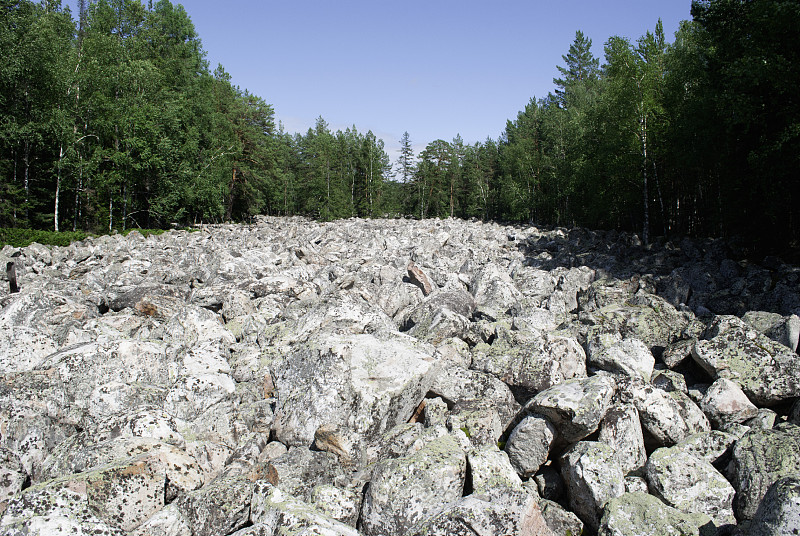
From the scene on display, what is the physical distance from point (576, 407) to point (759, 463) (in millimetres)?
1543

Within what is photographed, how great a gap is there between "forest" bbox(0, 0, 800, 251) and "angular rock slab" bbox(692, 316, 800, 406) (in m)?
9.44

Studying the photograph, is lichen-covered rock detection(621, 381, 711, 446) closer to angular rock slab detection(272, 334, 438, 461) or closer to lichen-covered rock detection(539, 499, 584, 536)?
lichen-covered rock detection(539, 499, 584, 536)

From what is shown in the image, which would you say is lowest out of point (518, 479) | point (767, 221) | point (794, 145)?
point (518, 479)

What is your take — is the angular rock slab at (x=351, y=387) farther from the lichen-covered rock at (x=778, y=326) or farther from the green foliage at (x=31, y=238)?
the green foliage at (x=31, y=238)

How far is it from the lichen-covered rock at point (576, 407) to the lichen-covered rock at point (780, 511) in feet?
4.74

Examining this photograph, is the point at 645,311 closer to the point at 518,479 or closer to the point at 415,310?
the point at 415,310

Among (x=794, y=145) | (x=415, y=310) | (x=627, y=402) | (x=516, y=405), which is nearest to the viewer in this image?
(x=627, y=402)

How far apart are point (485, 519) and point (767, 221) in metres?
17.8

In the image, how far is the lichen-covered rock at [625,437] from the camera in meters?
4.76

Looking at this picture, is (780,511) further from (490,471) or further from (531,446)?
(490,471)

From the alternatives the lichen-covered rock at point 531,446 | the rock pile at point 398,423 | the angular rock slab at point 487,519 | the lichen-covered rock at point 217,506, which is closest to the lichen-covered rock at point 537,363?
the rock pile at point 398,423

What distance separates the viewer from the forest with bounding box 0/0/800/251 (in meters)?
15.4

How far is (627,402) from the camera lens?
5.13m

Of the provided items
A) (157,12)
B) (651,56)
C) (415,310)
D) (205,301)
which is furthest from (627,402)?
(157,12)
